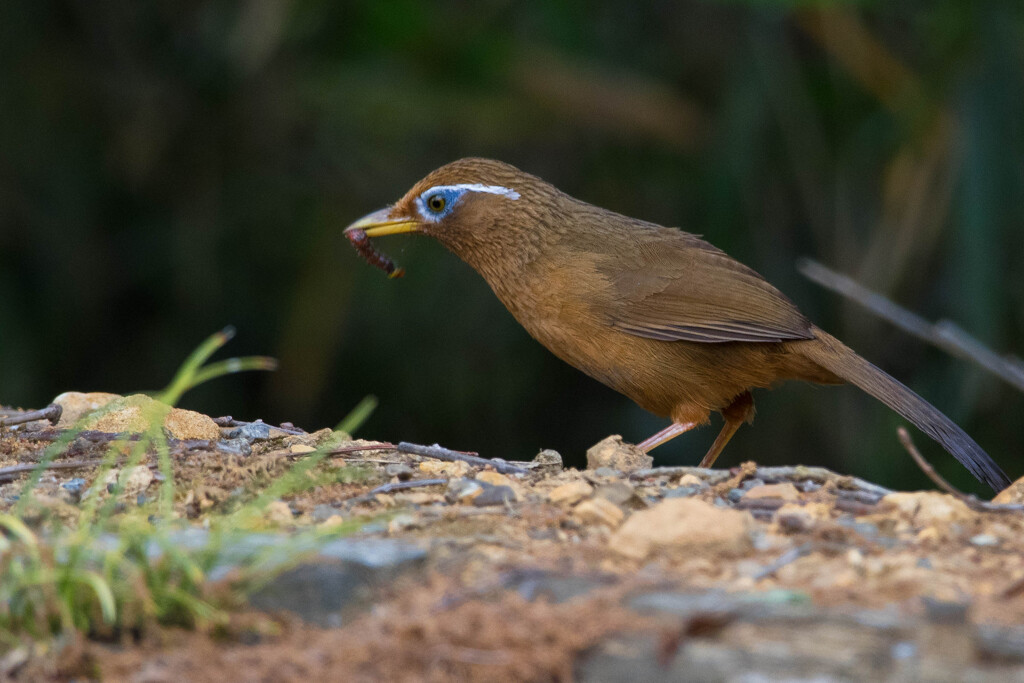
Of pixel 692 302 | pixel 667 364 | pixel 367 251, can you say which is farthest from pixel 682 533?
pixel 367 251

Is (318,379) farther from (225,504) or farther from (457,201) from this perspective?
(225,504)

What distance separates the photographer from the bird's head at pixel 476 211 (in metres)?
5.80

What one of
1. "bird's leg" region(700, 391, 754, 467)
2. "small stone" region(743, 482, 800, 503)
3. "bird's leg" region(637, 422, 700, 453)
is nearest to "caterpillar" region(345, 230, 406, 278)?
"bird's leg" region(637, 422, 700, 453)

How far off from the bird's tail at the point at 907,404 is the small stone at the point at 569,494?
219 centimetres

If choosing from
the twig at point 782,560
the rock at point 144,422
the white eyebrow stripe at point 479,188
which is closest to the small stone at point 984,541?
the twig at point 782,560

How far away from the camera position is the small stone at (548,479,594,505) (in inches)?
132

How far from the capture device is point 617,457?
4312 millimetres

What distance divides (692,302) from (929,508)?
94.9 inches

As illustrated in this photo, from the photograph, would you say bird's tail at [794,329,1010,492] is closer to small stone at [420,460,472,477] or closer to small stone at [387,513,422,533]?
small stone at [420,460,472,477]

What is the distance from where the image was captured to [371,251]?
20.4 feet

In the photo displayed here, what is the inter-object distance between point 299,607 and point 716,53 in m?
8.28

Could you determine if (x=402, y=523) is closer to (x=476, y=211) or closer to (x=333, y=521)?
(x=333, y=521)

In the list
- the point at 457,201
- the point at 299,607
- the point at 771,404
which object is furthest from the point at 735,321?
the point at 771,404

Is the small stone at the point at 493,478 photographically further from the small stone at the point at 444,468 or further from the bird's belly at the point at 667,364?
the bird's belly at the point at 667,364
